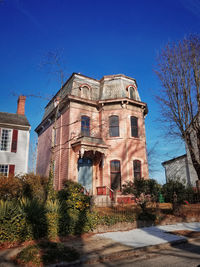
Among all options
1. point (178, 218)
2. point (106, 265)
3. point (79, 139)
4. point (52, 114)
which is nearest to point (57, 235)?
point (106, 265)

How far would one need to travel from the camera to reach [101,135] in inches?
733

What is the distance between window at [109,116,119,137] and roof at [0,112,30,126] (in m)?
7.75

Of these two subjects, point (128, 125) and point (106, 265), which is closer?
point (106, 265)

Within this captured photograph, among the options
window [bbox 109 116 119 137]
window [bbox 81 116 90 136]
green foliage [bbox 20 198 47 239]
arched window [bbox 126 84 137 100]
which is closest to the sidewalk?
green foliage [bbox 20 198 47 239]

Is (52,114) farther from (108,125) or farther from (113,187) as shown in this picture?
(113,187)

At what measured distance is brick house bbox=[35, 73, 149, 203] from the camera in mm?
16797

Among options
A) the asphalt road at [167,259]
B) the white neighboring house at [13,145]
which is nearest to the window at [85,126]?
the white neighboring house at [13,145]

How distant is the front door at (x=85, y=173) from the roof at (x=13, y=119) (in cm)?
671

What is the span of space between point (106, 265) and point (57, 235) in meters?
3.31

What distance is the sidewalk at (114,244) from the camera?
5.77 metres

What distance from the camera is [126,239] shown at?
25.8ft

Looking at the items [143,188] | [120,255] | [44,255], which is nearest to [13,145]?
[143,188]

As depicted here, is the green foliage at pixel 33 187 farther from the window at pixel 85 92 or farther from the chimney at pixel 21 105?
the chimney at pixel 21 105

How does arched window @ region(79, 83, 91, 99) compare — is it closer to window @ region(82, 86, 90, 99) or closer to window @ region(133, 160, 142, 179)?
window @ region(82, 86, 90, 99)
